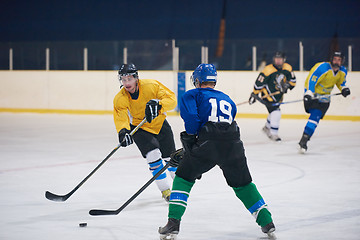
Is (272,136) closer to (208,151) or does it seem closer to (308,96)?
(308,96)

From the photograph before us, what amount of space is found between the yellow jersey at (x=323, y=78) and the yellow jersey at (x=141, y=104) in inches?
122

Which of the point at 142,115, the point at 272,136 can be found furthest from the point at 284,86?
the point at 142,115

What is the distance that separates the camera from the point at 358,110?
11.1 m

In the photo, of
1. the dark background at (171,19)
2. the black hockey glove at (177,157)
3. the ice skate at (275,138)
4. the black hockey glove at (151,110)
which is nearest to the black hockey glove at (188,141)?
the black hockey glove at (177,157)

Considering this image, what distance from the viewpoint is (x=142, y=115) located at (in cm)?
461

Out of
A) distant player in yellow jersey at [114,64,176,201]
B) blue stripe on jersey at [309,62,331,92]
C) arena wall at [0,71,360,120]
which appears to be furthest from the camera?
arena wall at [0,71,360,120]

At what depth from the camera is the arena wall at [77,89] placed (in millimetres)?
11943

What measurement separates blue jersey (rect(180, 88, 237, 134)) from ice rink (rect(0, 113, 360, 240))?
618 mm

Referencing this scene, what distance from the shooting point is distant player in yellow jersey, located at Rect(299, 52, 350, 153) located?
7191 mm

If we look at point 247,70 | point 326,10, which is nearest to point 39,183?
point 247,70

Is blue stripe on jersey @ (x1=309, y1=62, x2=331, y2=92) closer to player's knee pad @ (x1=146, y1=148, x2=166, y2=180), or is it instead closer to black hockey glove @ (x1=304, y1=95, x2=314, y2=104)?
black hockey glove @ (x1=304, y1=95, x2=314, y2=104)

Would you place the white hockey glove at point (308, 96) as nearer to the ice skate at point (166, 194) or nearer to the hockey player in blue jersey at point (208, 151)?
the ice skate at point (166, 194)

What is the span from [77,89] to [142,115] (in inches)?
338

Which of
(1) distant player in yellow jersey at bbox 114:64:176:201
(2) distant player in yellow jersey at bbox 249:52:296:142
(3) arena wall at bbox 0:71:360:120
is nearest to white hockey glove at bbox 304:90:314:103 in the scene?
(2) distant player in yellow jersey at bbox 249:52:296:142
